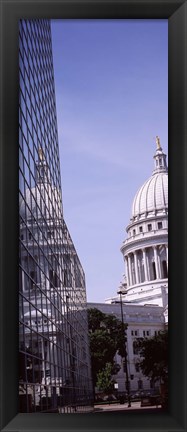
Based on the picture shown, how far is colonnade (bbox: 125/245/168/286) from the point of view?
75125mm

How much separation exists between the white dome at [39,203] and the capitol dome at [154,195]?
57657mm

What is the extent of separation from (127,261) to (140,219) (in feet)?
18.6

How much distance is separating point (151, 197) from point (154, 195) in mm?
740

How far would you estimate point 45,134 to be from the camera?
688 inches

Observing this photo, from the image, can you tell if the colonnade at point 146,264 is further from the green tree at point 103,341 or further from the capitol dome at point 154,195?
the green tree at point 103,341

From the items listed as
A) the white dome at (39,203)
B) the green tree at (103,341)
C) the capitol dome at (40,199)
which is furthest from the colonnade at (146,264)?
the capitol dome at (40,199)

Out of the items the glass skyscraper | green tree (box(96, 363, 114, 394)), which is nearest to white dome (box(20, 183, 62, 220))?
the glass skyscraper

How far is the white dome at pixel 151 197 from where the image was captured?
78.0m

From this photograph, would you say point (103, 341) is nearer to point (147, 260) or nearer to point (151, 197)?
point (147, 260)

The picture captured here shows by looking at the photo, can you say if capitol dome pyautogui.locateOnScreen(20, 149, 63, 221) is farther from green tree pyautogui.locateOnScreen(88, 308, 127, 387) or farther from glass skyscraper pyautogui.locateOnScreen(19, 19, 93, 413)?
green tree pyautogui.locateOnScreen(88, 308, 127, 387)

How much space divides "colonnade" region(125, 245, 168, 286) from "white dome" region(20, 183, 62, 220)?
5545 cm

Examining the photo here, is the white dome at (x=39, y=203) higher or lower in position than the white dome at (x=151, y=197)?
lower
